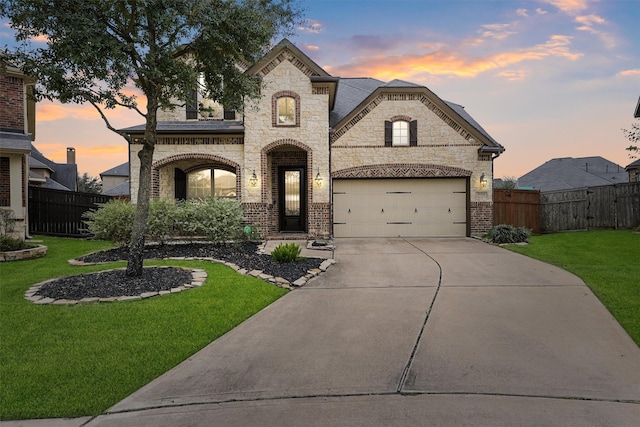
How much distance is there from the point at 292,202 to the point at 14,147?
9.53m

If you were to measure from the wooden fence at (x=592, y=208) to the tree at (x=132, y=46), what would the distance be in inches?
559

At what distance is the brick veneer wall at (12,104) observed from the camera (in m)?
12.8

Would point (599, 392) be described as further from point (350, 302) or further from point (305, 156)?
point (305, 156)

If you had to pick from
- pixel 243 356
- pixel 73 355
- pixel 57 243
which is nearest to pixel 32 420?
pixel 73 355

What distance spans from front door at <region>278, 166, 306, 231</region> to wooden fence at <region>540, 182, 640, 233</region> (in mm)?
10366

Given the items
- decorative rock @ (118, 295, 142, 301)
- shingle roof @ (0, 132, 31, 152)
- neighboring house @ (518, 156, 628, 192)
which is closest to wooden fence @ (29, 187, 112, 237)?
shingle roof @ (0, 132, 31, 152)

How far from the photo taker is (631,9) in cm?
992

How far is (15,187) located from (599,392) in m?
15.9

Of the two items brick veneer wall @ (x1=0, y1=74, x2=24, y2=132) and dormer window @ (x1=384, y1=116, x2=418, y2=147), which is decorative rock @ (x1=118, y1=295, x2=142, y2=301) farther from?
brick veneer wall @ (x1=0, y1=74, x2=24, y2=132)

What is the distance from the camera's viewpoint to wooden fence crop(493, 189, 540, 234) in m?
15.2

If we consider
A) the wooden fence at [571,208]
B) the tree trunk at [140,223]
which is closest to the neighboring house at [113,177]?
the tree trunk at [140,223]

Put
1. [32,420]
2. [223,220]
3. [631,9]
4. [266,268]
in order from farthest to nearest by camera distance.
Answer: [223,220] → [631,9] → [266,268] → [32,420]

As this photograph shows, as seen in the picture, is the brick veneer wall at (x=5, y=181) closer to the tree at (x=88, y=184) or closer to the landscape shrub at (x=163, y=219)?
the landscape shrub at (x=163, y=219)

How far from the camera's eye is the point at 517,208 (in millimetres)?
15453
